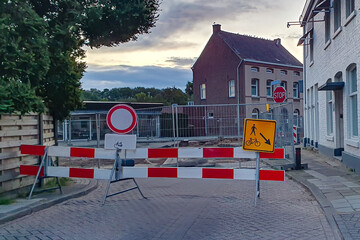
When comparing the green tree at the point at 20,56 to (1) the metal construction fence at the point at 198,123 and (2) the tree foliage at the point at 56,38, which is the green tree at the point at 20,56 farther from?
(1) the metal construction fence at the point at 198,123

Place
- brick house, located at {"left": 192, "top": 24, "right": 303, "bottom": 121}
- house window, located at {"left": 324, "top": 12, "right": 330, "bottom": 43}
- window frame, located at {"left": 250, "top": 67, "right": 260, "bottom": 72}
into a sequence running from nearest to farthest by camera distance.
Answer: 1. house window, located at {"left": 324, "top": 12, "right": 330, "bottom": 43}
2. brick house, located at {"left": 192, "top": 24, "right": 303, "bottom": 121}
3. window frame, located at {"left": 250, "top": 67, "right": 260, "bottom": 72}

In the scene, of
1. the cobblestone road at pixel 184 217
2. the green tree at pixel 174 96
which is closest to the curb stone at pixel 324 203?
the cobblestone road at pixel 184 217

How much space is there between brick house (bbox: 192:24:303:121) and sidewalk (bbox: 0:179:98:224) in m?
30.2

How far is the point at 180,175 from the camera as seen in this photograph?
7.98 meters

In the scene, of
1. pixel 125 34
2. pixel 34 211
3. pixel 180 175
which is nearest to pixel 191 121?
pixel 125 34

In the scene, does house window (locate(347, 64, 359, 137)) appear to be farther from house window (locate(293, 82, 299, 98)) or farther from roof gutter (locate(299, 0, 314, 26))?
house window (locate(293, 82, 299, 98))

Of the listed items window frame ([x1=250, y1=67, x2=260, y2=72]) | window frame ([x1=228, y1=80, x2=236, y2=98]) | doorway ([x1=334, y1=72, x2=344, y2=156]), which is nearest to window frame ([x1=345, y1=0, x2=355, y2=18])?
doorway ([x1=334, y1=72, x2=344, y2=156])

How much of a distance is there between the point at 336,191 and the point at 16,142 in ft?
22.7

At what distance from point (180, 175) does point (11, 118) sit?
3650mm

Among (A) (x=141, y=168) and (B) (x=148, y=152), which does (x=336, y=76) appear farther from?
(A) (x=141, y=168)

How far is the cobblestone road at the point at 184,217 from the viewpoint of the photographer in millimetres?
5668

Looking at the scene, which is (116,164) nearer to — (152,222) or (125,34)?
(152,222)

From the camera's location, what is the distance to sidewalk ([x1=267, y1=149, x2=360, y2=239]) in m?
5.79

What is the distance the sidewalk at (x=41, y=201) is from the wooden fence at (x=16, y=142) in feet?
1.52
